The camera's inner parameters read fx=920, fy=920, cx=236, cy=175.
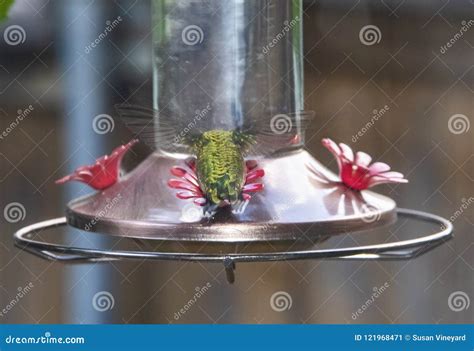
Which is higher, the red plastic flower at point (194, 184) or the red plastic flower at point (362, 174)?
the red plastic flower at point (362, 174)

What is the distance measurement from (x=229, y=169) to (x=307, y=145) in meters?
0.96

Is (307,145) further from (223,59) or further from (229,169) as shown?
(229,169)

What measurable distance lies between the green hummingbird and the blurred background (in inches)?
27.8

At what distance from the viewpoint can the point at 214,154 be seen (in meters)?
1.42

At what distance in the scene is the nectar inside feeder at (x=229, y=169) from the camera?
1.39m

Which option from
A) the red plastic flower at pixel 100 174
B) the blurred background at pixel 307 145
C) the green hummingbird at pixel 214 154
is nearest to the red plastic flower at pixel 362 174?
the green hummingbird at pixel 214 154

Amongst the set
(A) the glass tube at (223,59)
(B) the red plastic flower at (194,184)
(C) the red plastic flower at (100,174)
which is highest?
(A) the glass tube at (223,59)

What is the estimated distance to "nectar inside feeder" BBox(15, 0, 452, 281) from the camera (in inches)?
54.6

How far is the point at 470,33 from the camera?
2.53 m

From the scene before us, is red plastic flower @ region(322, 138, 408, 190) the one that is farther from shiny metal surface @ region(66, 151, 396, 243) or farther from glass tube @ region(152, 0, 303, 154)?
glass tube @ region(152, 0, 303, 154)

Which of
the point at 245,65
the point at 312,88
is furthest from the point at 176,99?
the point at 312,88

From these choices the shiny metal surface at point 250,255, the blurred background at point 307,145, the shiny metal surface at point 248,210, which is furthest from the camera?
the blurred background at point 307,145

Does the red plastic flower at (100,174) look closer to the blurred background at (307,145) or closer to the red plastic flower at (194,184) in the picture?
the red plastic flower at (194,184)

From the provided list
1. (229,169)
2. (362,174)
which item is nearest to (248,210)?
(229,169)
